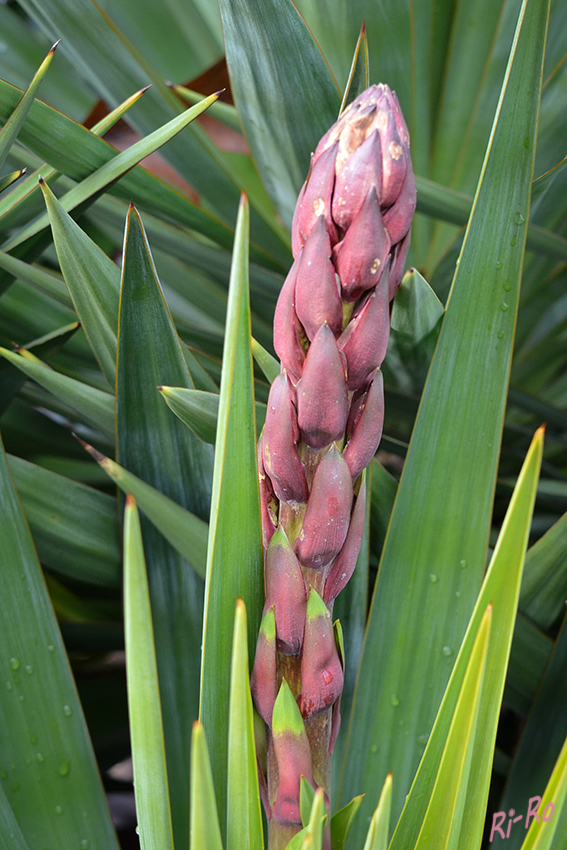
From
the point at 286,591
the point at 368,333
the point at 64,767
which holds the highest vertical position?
the point at 368,333

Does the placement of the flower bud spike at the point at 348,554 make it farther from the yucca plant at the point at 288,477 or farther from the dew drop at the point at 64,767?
the dew drop at the point at 64,767

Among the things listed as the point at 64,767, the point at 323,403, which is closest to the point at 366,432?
the point at 323,403

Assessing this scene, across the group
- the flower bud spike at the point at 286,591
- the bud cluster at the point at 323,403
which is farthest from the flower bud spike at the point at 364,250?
the flower bud spike at the point at 286,591

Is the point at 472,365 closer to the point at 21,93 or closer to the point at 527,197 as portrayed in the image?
the point at 527,197

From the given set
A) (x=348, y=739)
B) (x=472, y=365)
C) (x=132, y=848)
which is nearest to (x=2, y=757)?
(x=348, y=739)

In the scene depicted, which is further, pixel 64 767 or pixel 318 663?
pixel 64 767

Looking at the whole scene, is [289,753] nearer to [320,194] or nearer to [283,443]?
[283,443]

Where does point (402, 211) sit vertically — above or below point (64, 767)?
above
